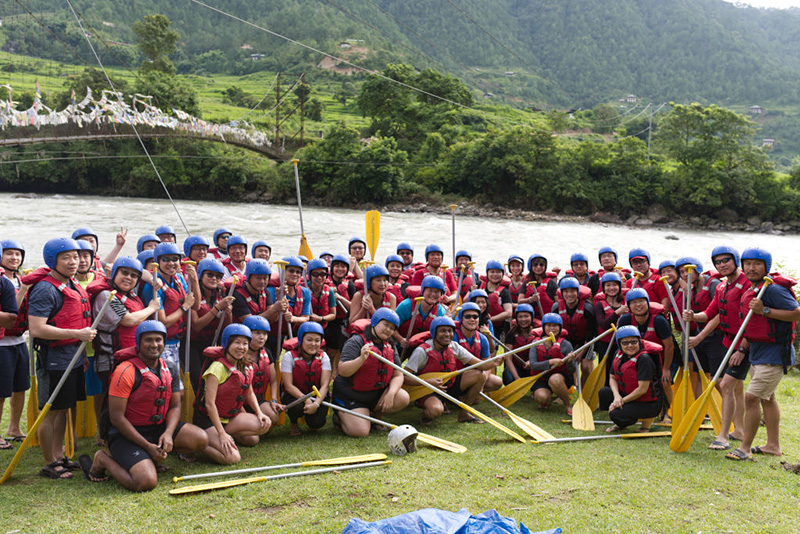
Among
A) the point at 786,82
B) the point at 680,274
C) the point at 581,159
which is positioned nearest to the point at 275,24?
the point at 786,82

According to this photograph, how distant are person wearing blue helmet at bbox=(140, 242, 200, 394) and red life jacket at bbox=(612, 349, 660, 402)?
13.6 ft

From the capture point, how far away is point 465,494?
15.3ft

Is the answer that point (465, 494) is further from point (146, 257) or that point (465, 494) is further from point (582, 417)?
point (146, 257)

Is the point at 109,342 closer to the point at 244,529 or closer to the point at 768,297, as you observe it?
the point at 244,529

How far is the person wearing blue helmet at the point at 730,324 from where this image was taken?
5.82 metres

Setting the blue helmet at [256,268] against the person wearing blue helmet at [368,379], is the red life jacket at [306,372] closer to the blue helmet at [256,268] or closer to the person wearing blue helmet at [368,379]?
the person wearing blue helmet at [368,379]

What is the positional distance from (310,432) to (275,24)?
16236 cm

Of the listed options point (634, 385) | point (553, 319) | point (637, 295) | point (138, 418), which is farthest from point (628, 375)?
point (138, 418)

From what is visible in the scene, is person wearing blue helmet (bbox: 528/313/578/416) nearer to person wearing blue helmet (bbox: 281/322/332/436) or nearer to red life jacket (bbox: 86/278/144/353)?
person wearing blue helmet (bbox: 281/322/332/436)

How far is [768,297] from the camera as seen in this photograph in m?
5.46

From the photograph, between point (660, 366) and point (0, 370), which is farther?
point (660, 366)

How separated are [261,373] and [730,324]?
4.19 metres

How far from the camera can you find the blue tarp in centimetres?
361

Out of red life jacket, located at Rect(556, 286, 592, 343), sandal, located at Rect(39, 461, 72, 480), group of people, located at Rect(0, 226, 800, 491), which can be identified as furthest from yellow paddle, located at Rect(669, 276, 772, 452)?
sandal, located at Rect(39, 461, 72, 480)
